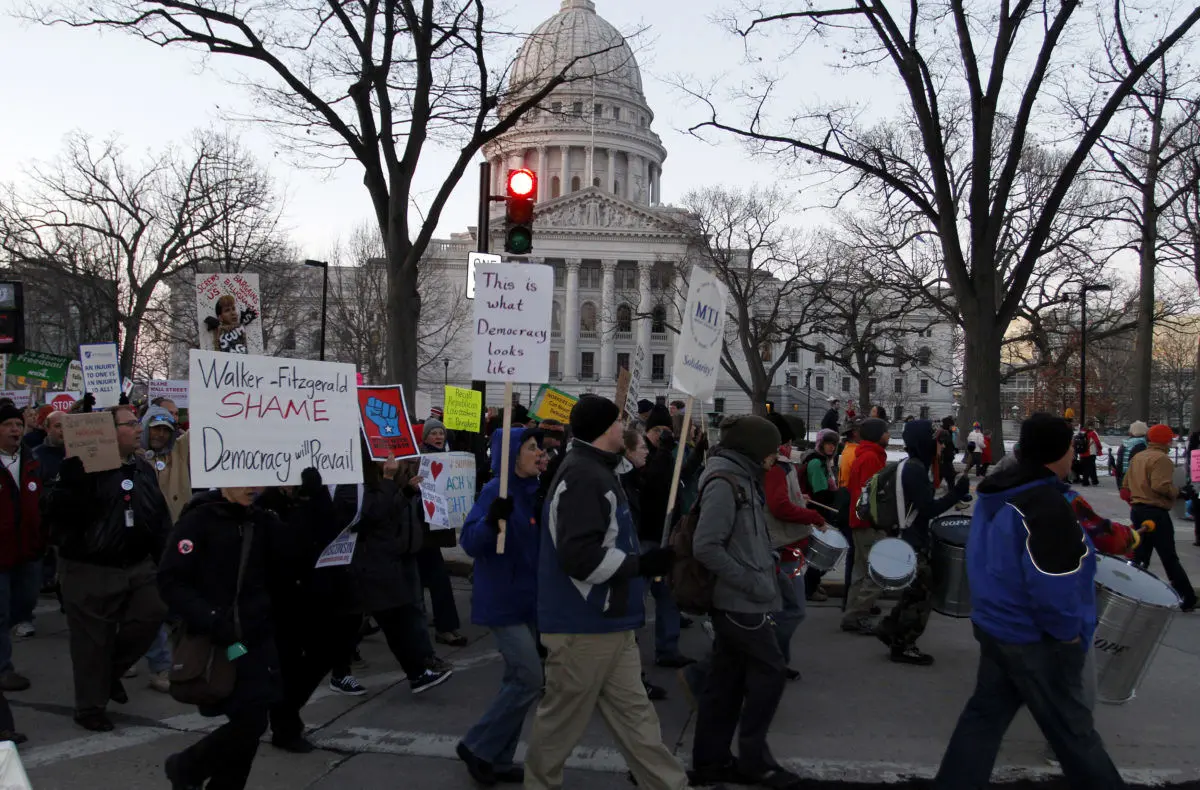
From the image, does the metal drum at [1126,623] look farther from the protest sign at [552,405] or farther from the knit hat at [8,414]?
the knit hat at [8,414]

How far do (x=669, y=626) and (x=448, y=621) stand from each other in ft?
5.58

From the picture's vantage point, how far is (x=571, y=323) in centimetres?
8331

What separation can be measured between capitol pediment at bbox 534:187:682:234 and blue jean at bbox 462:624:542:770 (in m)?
76.9

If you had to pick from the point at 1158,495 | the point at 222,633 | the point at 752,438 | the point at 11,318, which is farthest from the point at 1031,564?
the point at 11,318

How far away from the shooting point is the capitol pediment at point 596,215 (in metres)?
80.5

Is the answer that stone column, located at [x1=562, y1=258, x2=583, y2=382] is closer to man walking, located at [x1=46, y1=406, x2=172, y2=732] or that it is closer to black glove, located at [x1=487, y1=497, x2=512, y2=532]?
man walking, located at [x1=46, y1=406, x2=172, y2=732]

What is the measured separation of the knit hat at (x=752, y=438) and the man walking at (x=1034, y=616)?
95 centimetres

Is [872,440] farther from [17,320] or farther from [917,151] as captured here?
[917,151]

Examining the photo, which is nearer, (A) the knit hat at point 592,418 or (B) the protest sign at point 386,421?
(A) the knit hat at point 592,418

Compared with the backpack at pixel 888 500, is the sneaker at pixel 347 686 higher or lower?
lower

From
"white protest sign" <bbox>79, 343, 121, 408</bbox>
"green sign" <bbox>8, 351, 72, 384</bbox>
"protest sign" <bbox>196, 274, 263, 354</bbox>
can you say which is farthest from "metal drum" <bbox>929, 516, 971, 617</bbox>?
"green sign" <bbox>8, 351, 72, 384</bbox>

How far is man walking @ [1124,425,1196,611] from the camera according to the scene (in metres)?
8.43

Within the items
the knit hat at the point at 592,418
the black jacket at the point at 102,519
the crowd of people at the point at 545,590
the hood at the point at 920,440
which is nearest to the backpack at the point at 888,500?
the hood at the point at 920,440

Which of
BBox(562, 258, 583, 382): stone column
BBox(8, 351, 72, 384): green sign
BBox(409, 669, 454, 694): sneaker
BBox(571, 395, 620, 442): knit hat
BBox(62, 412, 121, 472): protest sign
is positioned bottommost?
BBox(409, 669, 454, 694): sneaker
